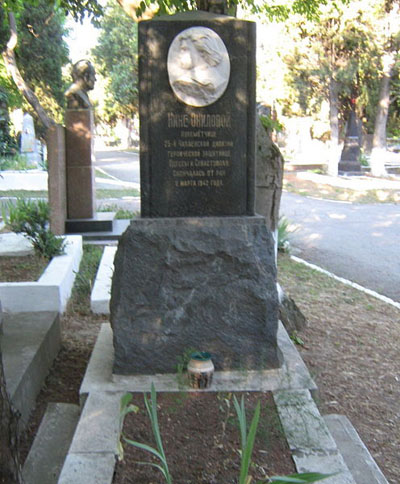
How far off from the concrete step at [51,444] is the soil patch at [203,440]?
A: 1.29 feet

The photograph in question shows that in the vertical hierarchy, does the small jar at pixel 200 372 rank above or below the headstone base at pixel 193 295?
below

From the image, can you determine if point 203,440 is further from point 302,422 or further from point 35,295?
point 35,295

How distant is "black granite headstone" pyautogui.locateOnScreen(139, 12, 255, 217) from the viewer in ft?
13.0

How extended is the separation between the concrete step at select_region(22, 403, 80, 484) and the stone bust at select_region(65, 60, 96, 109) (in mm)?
7810

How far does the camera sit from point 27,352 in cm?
409

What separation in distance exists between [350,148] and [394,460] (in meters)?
25.7

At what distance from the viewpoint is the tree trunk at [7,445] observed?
2152mm

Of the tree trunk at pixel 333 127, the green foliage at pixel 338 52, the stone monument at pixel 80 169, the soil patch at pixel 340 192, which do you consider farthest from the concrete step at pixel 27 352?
the tree trunk at pixel 333 127

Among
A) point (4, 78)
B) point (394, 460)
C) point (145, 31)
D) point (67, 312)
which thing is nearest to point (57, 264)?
point (67, 312)

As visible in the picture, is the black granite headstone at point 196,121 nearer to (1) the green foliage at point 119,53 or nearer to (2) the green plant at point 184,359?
(2) the green plant at point 184,359

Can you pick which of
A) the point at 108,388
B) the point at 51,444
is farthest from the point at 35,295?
the point at 51,444

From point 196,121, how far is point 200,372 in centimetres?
167

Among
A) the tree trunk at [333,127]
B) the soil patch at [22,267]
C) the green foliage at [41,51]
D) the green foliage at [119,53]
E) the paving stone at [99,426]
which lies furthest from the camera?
the green foliage at [119,53]

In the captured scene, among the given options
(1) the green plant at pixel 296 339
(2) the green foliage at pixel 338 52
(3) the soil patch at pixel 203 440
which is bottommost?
(1) the green plant at pixel 296 339
